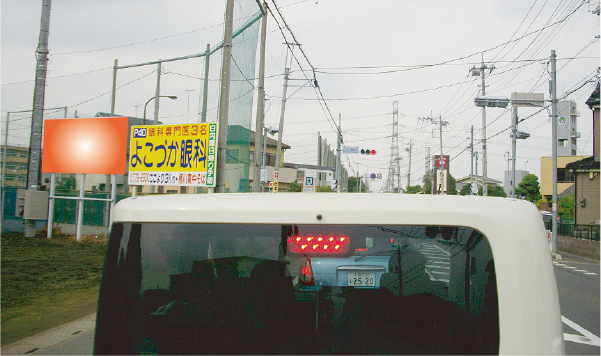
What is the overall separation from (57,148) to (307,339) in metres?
16.7

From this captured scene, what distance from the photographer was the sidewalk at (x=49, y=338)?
534 cm

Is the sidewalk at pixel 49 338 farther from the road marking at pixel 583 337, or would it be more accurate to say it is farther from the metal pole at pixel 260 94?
the metal pole at pixel 260 94

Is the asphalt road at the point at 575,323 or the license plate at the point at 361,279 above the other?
the license plate at the point at 361,279

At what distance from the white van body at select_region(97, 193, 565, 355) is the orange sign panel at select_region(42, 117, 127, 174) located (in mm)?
14393

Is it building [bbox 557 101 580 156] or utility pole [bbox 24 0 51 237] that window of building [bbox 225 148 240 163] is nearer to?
utility pole [bbox 24 0 51 237]

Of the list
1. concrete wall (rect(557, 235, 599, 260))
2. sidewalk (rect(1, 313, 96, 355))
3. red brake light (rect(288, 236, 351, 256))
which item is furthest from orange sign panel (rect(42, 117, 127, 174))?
concrete wall (rect(557, 235, 599, 260))

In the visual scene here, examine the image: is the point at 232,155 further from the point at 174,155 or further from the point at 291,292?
the point at 291,292

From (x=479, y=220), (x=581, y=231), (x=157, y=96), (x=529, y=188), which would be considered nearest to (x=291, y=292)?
(x=479, y=220)

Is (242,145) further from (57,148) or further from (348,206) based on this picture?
(348,206)

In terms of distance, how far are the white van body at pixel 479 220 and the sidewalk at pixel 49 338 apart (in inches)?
188

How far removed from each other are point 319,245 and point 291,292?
0.21 m

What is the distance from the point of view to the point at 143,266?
1.80m

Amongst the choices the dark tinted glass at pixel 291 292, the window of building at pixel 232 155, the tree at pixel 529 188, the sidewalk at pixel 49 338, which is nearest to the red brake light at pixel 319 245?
the dark tinted glass at pixel 291 292

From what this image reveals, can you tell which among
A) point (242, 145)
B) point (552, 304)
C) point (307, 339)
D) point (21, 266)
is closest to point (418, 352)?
point (307, 339)
